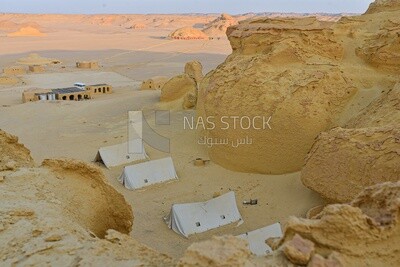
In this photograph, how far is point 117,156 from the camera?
11.4m

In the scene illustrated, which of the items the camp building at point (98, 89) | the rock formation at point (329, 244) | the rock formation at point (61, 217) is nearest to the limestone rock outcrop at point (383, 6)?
the rock formation at point (61, 217)

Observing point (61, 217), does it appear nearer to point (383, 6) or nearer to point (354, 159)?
point (354, 159)

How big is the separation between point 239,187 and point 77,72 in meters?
22.3

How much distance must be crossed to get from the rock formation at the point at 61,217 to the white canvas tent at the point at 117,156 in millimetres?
4927

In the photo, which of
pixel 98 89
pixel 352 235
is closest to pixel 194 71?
pixel 98 89

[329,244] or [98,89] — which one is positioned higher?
[329,244]

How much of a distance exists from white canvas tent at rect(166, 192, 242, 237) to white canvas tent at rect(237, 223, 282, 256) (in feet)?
3.68

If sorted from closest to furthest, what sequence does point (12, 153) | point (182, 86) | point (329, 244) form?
point (329, 244), point (12, 153), point (182, 86)

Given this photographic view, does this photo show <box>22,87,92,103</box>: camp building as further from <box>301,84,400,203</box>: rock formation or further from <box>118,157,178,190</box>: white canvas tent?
<box>301,84,400,203</box>: rock formation

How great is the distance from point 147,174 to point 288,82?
12.9 feet

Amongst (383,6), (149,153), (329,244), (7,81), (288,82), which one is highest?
(383,6)

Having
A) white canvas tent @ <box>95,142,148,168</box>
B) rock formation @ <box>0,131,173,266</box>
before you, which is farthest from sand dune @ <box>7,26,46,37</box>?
rock formation @ <box>0,131,173,266</box>

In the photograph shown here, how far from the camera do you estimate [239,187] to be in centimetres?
991

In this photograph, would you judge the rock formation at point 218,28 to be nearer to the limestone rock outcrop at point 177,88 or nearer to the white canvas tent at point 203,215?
the limestone rock outcrop at point 177,88
